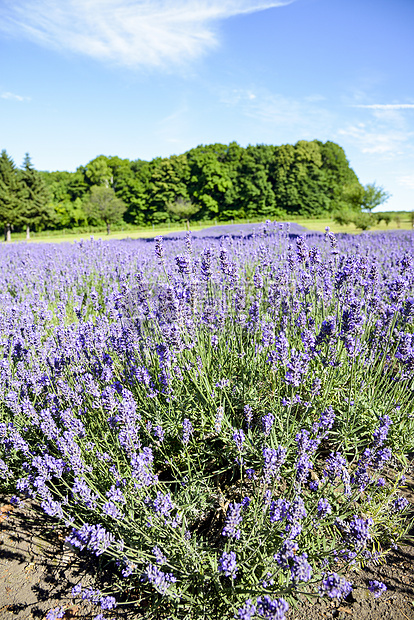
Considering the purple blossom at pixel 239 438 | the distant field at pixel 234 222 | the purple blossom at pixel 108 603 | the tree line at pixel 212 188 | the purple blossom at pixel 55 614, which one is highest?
the tree line at pixel 212 188

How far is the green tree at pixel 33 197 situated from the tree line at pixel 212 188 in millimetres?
103

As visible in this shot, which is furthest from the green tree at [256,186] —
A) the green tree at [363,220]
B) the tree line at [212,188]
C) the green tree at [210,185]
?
the green tree at [363,220]

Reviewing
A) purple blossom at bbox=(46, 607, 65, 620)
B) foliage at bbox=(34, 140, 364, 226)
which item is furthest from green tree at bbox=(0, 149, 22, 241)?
purple blossom at bbox=(46, 607, 65, 620)

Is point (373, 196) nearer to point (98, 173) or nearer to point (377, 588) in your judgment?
point (377, 588)

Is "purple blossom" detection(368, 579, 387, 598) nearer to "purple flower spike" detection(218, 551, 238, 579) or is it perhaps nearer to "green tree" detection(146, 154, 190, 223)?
"purple flower spike" detection(218, 551, 238, 579)

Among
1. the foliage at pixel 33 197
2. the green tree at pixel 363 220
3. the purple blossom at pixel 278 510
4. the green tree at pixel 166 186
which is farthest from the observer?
the green tree at pixel 166 186

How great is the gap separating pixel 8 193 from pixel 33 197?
9.41 feet

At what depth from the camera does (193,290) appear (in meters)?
3.34

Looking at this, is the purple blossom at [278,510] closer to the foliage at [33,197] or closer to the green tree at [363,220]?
the green tree at [363,220]

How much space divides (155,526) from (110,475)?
793mm

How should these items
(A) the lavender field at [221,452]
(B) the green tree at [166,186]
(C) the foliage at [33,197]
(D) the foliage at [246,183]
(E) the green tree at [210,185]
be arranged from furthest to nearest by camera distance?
(B) the green tree at [166,186], (E) the green tree at [210,185], (D) the foliage at [246,183], (C) the foliage at [33,197], (A) the lavender field at [221,452]

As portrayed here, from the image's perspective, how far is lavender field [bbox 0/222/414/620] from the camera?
6.01 ft

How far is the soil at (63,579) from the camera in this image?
6.66 ft

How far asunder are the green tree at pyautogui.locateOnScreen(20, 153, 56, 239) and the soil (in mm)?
42143
